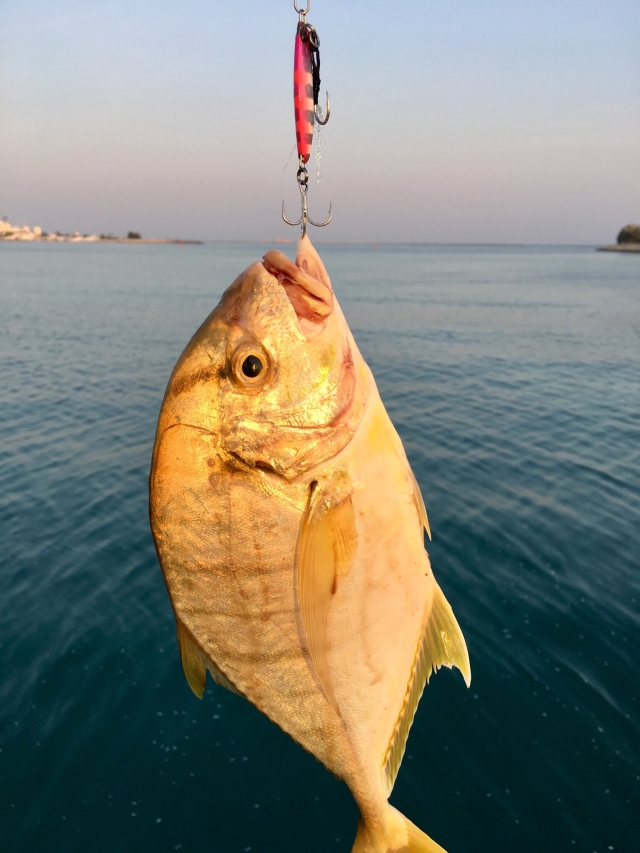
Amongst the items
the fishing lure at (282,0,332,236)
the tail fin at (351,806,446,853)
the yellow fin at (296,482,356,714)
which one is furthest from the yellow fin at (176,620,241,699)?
the fishing lure at (282,0,332,236)

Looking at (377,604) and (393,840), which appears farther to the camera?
(393,840)

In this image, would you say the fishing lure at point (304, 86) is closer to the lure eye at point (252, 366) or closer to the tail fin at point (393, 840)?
the lure eye at point (252, 366)

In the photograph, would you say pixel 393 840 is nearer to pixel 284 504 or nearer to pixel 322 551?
pixel 322 551

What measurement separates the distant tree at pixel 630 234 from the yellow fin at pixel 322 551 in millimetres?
169590

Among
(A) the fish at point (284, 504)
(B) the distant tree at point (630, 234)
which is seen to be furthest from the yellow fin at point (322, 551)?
(B) the distant tree at point (630, 234)

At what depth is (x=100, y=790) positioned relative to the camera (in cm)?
634

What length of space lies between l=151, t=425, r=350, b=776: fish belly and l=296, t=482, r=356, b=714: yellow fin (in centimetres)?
5

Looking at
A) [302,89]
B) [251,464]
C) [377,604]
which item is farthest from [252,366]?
[302,89]

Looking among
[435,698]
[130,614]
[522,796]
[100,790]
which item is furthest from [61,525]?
[522,796]

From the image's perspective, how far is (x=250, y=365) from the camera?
2.15 metres

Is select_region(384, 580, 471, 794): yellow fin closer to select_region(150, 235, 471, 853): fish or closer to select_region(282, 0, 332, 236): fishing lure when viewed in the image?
select_region(150, 235, 471, 853): fish

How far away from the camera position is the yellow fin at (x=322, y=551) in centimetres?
217

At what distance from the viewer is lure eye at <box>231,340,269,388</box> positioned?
213cm

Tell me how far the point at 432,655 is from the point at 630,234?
172 meters
